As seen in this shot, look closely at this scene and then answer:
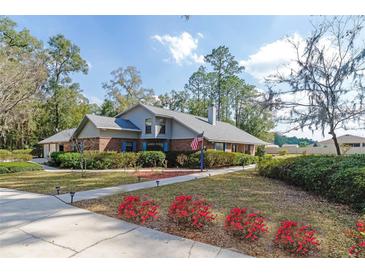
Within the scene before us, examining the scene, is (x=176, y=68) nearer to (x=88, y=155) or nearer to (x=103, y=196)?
(x=88, y=155)

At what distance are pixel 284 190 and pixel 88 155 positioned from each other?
1299cm

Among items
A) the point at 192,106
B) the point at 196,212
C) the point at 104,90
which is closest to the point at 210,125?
the point at 192,106

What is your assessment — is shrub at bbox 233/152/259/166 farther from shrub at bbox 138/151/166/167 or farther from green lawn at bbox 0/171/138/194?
green lawn at bbox 0/171/138/194

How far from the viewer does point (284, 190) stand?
335 inches

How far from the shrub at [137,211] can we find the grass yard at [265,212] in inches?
7.7

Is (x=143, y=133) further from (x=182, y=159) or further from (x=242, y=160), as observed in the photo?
(x=242, y=160)

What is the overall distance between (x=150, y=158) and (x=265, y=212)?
1315cm

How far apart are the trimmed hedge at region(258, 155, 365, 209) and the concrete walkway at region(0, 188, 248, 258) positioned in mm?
4697

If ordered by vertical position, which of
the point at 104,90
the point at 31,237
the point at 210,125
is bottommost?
the point at 31,237

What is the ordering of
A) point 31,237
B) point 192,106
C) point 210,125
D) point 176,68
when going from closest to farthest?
point 31,237 → point 176,68 → point 210,125 → point 192,106

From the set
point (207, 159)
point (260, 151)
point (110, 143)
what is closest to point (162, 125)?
point (110, 143)

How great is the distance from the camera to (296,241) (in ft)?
11.3
